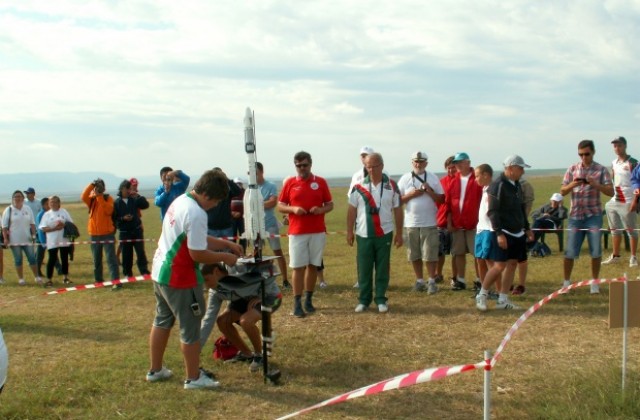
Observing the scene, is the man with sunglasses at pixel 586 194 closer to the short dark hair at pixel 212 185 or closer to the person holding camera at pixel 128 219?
the short dark hair at pixel 212 185

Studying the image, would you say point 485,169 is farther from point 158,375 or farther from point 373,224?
point 158,375

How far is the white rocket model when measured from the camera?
217 inches

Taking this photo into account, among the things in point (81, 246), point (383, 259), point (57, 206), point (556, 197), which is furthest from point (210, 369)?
point (81, 246)

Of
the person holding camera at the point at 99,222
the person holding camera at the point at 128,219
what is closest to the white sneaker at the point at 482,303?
the person holding camera at the point at 128,219

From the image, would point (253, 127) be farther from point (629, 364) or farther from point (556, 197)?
point (556, 197)

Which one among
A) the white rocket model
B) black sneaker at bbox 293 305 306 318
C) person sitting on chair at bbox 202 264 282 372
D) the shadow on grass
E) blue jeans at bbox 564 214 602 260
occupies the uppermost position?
the white rocket model

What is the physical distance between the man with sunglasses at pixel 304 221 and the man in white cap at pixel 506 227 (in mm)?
2060

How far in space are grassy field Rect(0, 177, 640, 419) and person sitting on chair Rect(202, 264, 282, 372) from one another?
0.16 m

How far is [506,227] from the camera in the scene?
7.64m

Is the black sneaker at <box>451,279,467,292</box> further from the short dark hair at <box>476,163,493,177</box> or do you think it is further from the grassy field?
the short dark hair at <box>476,163,493,177</box>

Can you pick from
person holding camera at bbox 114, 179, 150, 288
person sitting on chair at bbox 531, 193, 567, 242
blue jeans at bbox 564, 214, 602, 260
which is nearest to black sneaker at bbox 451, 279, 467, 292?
blue jeans at bbox 564, 214, 602, 260

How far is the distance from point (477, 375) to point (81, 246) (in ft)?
55.1

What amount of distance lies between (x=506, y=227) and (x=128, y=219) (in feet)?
21.5

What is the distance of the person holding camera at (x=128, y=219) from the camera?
1091 centimetres
